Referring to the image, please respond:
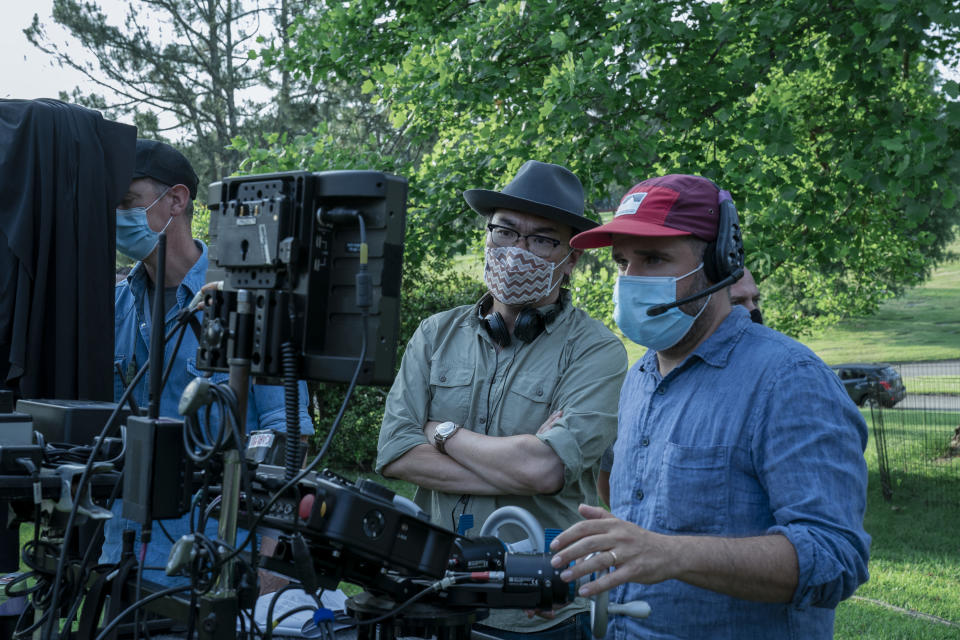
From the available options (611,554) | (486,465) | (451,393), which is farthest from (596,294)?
(611,554)

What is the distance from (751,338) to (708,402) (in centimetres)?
21

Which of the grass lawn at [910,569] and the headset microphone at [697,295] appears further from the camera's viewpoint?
the grass lawn at [910,569]

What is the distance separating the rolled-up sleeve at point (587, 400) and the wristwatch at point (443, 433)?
320 mm

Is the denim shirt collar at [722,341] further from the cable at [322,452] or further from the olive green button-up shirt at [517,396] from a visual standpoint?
the cable at [322,452]

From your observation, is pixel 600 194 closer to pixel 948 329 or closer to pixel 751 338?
pixel 751 338

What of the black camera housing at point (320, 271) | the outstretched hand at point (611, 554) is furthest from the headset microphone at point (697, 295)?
the black camera housing at point (320, 271)

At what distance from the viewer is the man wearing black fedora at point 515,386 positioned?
307 centimetres

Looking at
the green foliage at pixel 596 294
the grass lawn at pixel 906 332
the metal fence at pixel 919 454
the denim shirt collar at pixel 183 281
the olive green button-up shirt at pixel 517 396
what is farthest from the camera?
the grass lawn at pixel 906 332

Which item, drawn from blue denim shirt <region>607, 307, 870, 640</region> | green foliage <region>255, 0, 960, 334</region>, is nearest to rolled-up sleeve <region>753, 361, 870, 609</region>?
blue denim shirt <region>607, 307, 870, 640</region>

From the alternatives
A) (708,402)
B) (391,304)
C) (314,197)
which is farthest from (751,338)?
(314,197)

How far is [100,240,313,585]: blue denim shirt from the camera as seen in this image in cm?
304

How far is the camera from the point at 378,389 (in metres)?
12.5

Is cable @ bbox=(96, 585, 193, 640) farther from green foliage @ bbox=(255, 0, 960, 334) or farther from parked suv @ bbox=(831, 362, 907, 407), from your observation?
parked suv @ bbox=(831, 362, 907, 407)

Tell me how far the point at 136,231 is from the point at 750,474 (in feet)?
7.70
